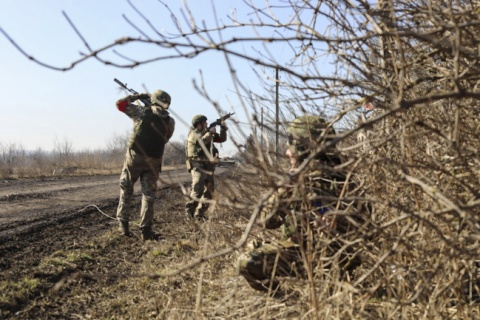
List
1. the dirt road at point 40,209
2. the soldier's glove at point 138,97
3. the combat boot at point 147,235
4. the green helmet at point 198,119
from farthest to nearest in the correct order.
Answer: the green helmet at point 198,119, the dirt road at point 40,209, the soldier's glove at point 138,97, the combat boot at point 147,235

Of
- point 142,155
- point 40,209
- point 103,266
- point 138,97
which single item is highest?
point 138,97

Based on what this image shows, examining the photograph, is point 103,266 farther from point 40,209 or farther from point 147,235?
point 40,209

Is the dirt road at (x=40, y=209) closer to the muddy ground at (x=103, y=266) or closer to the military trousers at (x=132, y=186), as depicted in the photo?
the muddy ground at (x=103, y=266)

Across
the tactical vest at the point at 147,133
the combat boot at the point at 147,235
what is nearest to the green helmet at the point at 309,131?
the tactical vest at the point at 147,133

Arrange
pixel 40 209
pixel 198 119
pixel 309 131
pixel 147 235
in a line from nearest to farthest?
1. pixel 309 131
2. pixel 147 235
3. pixel 198 119
4. pixel 40 209

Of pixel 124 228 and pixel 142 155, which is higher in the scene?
pixel 142 155

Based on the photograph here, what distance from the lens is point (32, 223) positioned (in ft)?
26.6

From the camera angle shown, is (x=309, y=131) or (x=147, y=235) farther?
(x=147, y=235)

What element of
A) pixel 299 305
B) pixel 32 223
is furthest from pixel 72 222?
pixel 299 305

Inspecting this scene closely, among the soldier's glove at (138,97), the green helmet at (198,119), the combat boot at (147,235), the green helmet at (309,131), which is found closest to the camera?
the green helmet at (309,131)

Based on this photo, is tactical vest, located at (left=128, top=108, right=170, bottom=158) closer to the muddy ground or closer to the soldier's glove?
the soldier's glove

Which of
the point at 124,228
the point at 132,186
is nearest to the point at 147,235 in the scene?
the point at 124,228

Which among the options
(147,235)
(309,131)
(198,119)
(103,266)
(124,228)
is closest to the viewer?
(309,131)

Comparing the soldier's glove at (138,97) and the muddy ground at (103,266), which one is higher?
the soldier's glove at (138,97)
